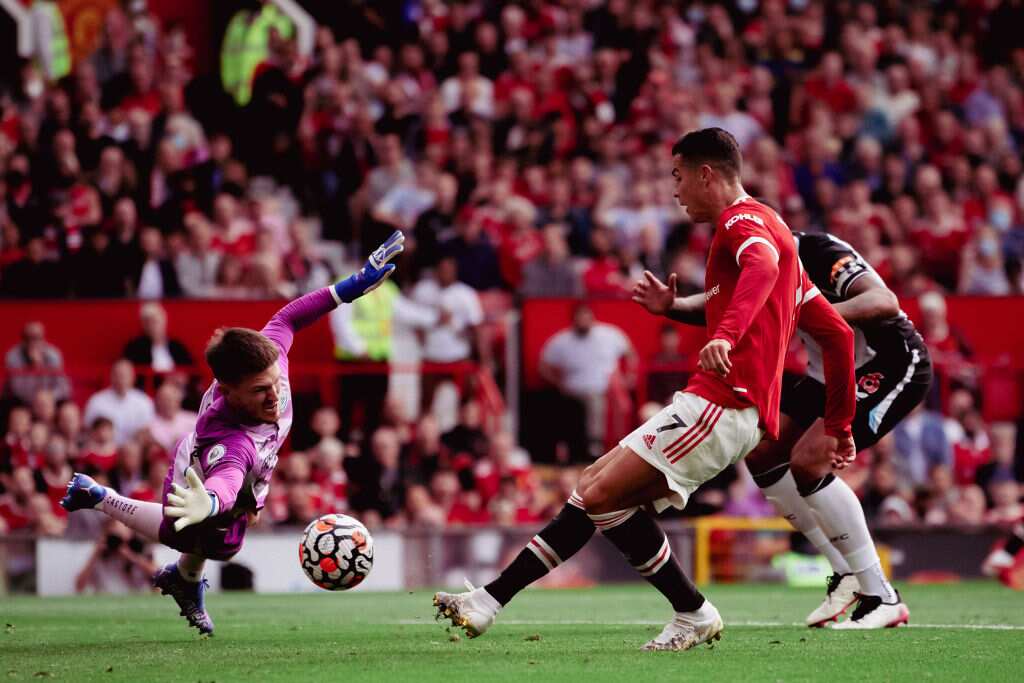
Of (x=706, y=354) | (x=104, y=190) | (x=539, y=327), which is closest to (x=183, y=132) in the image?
(x=104, y=190)

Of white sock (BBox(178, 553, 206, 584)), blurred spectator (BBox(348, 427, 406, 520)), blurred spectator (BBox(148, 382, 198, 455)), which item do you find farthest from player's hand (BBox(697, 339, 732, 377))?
blurred spectator (BBox(148, 382, 198, 455))

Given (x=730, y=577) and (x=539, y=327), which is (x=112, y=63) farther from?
(x=730, y=577)

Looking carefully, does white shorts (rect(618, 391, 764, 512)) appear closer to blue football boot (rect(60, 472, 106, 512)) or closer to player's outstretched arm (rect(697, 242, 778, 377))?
player's outstretched arm (rect(697, 242, 778, 377))

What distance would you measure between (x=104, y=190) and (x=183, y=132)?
61.3 inches

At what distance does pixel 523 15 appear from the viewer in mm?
20891

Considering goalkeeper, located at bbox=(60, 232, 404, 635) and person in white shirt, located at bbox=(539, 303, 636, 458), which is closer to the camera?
goalkeeper, located at bbox=(60, 232, 404, 635)

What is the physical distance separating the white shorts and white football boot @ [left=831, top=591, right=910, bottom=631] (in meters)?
2.01

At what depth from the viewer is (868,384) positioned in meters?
9.17

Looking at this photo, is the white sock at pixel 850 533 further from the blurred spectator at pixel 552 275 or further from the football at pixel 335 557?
the blurred spectator at pixel 552 275

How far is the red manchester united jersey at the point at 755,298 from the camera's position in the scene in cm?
693

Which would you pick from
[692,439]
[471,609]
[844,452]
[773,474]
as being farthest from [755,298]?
[773,474]

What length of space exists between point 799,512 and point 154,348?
7913 millimetres

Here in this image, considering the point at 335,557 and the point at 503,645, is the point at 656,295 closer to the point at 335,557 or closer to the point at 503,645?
the point at 503,645

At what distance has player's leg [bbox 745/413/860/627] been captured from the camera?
9.00m
